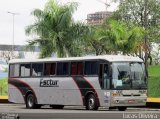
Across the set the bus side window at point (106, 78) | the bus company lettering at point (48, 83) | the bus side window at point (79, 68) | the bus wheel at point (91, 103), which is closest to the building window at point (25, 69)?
the bus company lettering at point (48, 83)

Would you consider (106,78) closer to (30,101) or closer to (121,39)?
(30,101)

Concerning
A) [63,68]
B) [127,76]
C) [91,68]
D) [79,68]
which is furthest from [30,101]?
[127,76]

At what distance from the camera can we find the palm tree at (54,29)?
148 ft

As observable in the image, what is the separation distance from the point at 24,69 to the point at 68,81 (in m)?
3.65

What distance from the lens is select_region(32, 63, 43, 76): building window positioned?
31.7 metres

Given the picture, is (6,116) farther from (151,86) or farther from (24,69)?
(151,86)

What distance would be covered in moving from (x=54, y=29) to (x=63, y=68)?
604 inches

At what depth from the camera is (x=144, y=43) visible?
215 feet

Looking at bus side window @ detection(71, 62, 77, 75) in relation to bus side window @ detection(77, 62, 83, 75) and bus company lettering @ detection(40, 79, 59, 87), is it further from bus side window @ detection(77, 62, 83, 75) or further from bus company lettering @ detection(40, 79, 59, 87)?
bus company lettering @ detection(40, 79, 59, 87)

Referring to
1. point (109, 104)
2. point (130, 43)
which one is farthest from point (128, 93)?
point (130, 43)

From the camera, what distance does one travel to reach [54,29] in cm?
4547

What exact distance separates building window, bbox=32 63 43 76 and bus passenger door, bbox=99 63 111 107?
473 centimetres

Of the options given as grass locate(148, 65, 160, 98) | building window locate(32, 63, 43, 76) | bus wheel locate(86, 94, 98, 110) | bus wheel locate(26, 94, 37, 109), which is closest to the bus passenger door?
bus wheel locate(86, 94, 98, 110)

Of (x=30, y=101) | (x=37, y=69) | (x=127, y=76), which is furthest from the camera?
(x=30, y=101)
